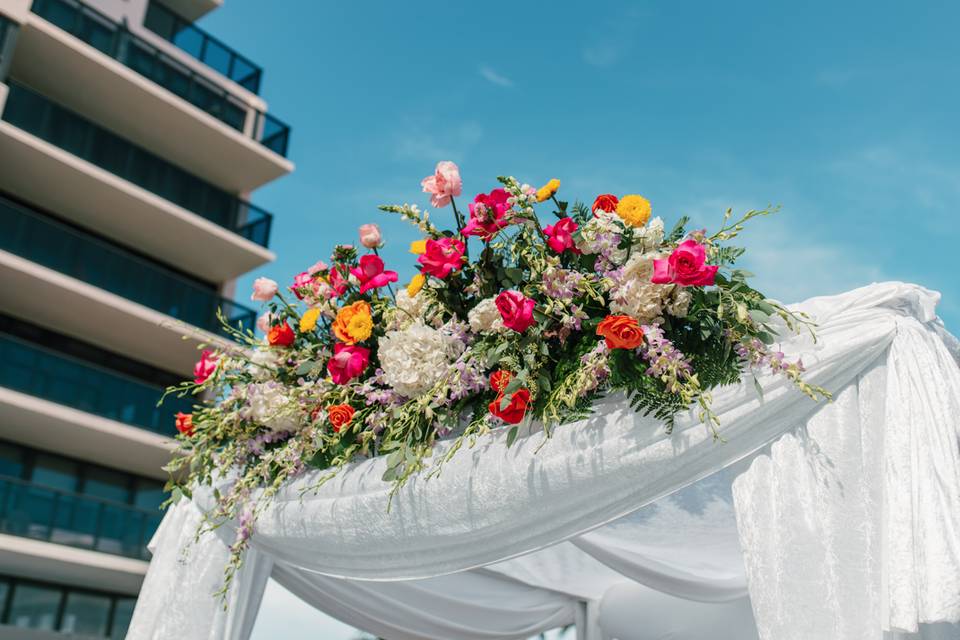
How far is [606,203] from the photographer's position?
9.28 ft

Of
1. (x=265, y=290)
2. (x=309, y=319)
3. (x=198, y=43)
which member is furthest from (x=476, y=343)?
(x=198, y=43)

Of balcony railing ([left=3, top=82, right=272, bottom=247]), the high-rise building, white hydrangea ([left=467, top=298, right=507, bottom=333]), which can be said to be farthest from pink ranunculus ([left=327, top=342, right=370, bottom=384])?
balcony railing ([left=3, top=82, right=272, bottom=247])

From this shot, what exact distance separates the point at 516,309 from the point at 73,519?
1352 cm

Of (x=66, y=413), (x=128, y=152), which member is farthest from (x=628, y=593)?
(x=128, y=152)

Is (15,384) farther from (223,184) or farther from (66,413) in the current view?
(223,184)

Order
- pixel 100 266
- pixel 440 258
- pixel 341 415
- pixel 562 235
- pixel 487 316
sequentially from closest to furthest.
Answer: pixel 562 235, pixel 487 316, pixel 440 258, pixel 341 415, pixel 100 266

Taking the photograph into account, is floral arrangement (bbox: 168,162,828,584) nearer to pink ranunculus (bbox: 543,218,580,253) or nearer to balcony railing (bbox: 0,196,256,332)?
pink ranunculus (bbox: 543,218,580,253)

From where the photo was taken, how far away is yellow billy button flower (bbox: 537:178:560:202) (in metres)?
2.89

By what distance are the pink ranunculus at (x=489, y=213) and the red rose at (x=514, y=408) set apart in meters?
0.61

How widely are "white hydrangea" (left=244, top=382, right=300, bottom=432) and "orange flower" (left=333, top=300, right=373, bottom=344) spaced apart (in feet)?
1.27

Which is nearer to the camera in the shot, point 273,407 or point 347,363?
point 347,363

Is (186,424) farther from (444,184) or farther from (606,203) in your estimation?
(606,203)

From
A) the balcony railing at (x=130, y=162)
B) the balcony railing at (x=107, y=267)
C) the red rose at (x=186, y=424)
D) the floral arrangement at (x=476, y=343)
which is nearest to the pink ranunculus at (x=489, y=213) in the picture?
the floral arrangement at (x=476, y=343)

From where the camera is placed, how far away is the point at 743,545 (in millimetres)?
2379
